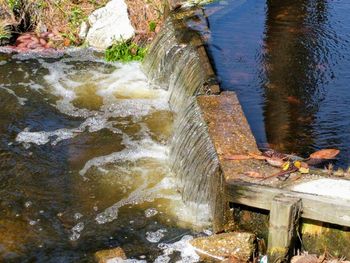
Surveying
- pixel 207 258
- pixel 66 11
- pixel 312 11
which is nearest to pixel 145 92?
pixel 66 11

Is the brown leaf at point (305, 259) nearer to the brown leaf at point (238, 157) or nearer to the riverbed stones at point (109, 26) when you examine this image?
the brown leaf at point (238, 157)

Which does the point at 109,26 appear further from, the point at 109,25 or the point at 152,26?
the point at 152,26

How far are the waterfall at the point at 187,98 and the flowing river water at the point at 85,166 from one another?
0.21 m

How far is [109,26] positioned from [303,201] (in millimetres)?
6985

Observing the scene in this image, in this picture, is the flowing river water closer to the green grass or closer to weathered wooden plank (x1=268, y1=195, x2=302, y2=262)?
the green grass

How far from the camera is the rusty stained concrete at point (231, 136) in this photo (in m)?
5.41

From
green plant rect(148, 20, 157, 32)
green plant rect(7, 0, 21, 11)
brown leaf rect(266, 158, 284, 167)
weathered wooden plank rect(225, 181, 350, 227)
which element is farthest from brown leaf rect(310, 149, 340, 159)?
green plant rect(7, 0, 21, 11)

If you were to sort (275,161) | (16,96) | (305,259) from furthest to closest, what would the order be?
(16,96) → (275,161) → (305,259)

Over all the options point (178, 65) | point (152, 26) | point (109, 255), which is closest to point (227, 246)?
point (109, 255)

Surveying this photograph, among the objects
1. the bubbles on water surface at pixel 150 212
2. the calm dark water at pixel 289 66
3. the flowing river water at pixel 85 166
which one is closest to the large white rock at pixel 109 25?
the flowing river water at pixel 85 166

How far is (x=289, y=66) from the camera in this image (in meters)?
8.74

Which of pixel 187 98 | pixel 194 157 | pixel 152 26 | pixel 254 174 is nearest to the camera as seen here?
pixel 254 174

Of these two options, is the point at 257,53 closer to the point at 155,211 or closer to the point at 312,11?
the point at 312,11

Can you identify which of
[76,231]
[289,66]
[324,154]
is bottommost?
[76,231]
